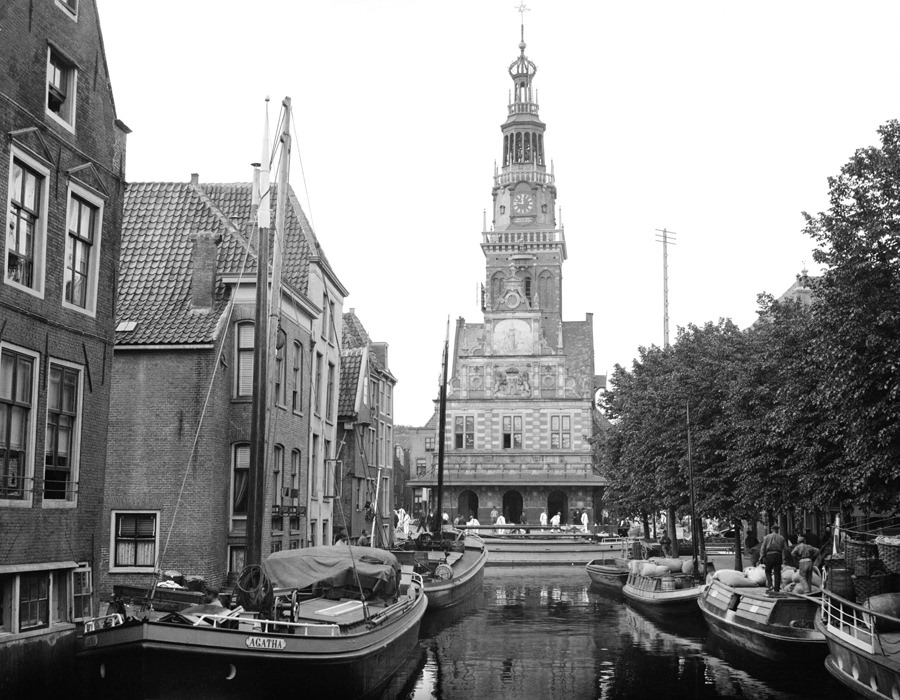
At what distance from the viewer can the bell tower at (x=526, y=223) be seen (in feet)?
348

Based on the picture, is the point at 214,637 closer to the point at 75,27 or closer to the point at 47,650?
the point at 47,650

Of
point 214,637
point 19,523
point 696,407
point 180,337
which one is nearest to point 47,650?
point 19,523

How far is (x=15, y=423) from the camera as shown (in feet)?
65.5

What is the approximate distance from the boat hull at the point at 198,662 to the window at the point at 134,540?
10.8 meters

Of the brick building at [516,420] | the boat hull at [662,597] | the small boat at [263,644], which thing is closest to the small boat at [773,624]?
the boat hull at [662,597]

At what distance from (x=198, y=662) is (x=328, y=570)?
7.52 meters

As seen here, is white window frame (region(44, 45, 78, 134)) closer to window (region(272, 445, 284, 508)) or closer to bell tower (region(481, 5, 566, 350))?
window (region(272, 445, 284, 508))

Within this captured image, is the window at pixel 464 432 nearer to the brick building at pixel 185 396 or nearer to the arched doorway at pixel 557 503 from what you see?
the arched doorway at pixel 557 503

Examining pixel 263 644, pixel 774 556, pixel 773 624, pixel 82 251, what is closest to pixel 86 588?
pixel 263 644

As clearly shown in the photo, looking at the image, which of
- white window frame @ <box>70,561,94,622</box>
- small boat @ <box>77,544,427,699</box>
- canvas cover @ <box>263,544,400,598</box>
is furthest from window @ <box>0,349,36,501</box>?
canvas cover @ <box>263,544,400,598</box>

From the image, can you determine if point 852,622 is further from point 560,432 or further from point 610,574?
point 560,432

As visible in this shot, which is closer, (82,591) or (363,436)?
(82,591)

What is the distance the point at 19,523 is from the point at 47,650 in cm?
244

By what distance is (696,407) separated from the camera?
156 feet
